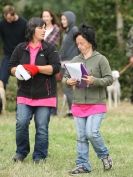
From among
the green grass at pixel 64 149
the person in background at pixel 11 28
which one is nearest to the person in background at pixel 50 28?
the person in background at pixel 11 28

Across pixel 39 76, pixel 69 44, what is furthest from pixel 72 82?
pixel 69 44

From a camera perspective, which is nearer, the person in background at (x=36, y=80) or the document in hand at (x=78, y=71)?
the document in hand at (x=78, y=71)

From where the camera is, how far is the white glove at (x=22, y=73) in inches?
312

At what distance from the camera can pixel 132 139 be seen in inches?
408

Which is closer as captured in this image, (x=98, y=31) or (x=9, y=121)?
(x=9, y=121)

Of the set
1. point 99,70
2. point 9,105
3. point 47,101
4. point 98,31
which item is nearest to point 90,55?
point 99,70

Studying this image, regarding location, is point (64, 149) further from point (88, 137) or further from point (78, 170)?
point (88, 137)

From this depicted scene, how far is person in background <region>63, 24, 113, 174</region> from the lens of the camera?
24.6 ft

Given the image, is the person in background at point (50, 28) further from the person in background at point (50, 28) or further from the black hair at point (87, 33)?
the black hair at point (87, 33)

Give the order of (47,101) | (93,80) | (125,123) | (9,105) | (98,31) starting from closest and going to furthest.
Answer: (93,80)
(47,101)
(125,123)
(9,105)
(98,31)

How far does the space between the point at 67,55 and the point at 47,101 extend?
4.55 meters

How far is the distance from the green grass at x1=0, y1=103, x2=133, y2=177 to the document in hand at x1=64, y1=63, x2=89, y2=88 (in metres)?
1.12

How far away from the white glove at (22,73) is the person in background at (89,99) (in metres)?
0.57

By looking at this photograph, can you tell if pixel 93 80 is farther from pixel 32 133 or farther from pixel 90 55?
pixel 32 133
